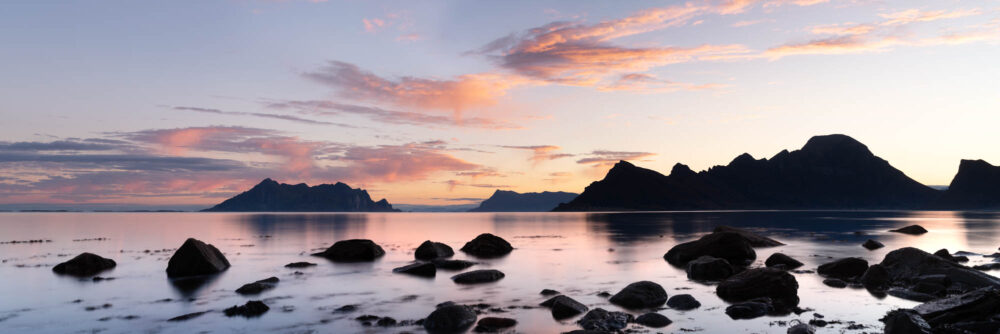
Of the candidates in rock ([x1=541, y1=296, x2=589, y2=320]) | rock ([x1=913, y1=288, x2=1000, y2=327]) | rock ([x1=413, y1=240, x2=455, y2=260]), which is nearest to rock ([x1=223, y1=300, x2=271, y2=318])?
rock ([x1=541, y1=296, x2=589, y2=320])

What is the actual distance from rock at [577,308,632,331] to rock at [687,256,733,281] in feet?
38.0

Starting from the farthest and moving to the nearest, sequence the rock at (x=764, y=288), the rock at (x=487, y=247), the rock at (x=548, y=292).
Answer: the rock at (x=487, y=247), the rock at (x=548, y=292), the rock at (x=764, y=288)

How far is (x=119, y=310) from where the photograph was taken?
21.4 metres

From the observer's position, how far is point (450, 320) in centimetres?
1730

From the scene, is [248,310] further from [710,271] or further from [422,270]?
[710,271]

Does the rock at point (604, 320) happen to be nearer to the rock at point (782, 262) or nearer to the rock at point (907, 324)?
the rock at point (907, 324)

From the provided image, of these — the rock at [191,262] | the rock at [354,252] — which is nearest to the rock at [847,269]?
the rock at [354,252]

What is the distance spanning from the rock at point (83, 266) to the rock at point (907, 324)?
38824mm

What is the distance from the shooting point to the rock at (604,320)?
16625mm

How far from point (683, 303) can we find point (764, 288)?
3.92 m

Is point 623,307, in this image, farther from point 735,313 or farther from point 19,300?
point 19,300

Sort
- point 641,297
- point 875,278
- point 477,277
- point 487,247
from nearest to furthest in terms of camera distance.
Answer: point 641,297 → point 875,278 → point 477,277 → point 487,247

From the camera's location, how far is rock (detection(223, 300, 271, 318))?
19.8m

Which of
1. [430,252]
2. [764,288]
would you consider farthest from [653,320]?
[430,252]
